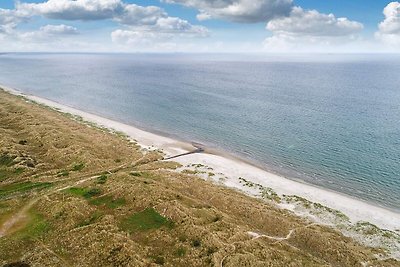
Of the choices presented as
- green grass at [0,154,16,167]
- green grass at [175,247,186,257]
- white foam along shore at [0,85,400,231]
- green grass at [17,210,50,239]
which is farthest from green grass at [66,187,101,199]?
white foam along shore at [0,85,400,231]

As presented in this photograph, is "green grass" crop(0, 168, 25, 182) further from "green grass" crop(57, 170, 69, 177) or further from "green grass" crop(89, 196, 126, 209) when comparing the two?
"green grass" crop(89, 196, 126, 209)

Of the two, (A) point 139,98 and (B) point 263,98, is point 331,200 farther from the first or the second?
(A) point 139,98

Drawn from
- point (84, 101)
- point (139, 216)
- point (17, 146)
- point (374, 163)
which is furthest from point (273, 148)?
point (84, 101)

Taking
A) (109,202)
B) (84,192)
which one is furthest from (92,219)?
(84,192)

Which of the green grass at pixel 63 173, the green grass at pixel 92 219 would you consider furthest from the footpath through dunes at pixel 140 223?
the green grass at pixel 92 219

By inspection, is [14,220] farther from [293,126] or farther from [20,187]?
[293,126]

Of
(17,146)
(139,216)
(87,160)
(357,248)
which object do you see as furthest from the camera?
(17,146)
